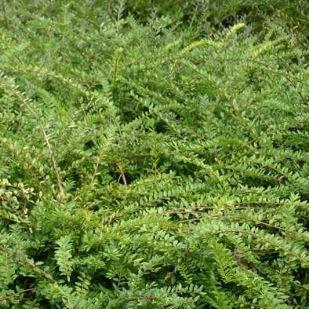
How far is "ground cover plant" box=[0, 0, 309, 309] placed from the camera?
4.49 feet

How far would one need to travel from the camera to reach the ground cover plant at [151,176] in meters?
1.37

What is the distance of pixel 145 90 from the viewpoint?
6.81 feet

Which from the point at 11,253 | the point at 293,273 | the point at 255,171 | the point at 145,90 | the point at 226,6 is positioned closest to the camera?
the point at 11,253

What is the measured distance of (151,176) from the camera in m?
1.67

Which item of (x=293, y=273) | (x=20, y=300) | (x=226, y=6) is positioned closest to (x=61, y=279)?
(x=20, y=300)

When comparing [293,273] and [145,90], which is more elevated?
[145,90]

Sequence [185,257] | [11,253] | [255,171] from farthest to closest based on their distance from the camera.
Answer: [255,171] → [185,257] → [11,253]

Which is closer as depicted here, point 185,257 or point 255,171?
point 185,257

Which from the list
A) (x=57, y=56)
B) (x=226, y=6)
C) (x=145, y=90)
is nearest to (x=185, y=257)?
(x=145, y=90)

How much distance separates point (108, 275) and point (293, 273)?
52cm

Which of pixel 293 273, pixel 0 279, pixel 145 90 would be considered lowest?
pixel 293 273

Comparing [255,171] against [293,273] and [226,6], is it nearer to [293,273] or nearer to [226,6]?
[293,273]

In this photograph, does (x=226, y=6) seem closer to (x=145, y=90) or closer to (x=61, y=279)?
(x=145, y=90)

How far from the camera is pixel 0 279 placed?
1.32 meters
